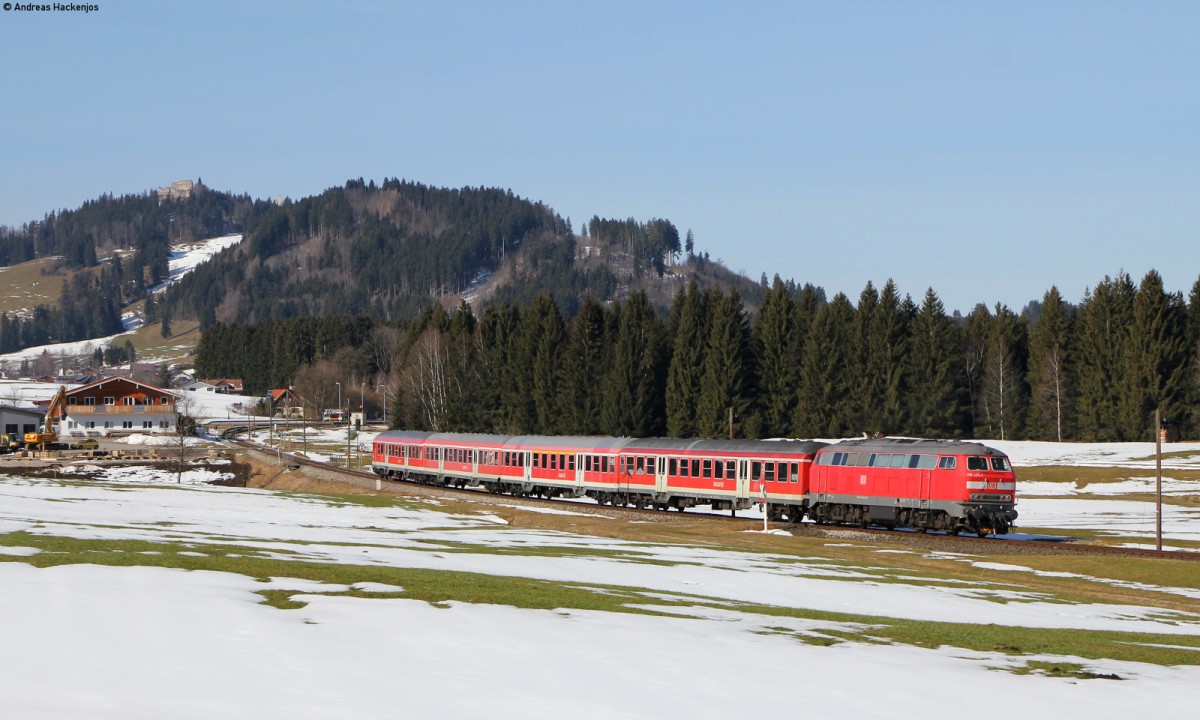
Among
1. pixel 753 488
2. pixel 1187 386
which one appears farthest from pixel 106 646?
pixel 1187 386

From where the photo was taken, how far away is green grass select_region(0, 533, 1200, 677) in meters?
22.2

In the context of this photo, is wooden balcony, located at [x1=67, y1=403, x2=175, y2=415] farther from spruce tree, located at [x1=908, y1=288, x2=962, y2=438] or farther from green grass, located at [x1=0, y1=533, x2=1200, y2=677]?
green grass, located at [x1=0, y1=533, x2=1200, y2=677]

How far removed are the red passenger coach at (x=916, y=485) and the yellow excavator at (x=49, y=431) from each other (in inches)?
4014

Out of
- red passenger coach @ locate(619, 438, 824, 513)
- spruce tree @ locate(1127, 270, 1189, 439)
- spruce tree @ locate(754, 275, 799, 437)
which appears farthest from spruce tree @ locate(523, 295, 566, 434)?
red passenger coach @ locate(619, 438, 824, 513)

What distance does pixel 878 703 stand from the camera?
15.9 m

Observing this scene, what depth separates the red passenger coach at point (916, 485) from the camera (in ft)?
161

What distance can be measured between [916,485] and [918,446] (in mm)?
1691

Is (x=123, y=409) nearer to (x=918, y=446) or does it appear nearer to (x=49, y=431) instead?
(x=49, y=431)

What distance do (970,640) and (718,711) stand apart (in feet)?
32.0

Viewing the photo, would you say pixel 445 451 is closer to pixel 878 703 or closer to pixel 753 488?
pixel 753 488

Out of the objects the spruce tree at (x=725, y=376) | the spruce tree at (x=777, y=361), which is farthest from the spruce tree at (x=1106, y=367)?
the spruce tree at (x=725, y=376)

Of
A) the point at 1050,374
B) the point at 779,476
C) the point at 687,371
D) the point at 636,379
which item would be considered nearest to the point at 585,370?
the point at 636,379

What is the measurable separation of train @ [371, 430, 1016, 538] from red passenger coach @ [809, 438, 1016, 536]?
0.04 metres

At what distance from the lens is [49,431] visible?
467ft
